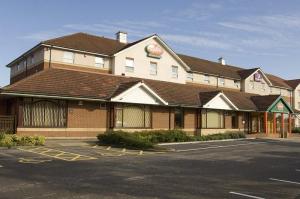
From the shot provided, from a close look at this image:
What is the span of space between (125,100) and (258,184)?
756 inches

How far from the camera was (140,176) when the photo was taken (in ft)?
44.0

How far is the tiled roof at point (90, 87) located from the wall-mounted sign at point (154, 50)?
14.6ft

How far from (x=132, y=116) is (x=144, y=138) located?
5347mm

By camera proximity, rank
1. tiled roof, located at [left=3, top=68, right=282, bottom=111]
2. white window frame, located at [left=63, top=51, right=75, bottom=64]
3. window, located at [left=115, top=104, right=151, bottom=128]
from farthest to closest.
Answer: white window frame, located at [left=63, top=51, right=75, bottom=64] < window, located at [left=115, top=104, right=151, bottom=128] < tiled roof, located at [left=3, top=68, right=282, bottom=111]

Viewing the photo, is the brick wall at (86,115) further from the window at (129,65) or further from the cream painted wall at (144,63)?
the window at (129,65)

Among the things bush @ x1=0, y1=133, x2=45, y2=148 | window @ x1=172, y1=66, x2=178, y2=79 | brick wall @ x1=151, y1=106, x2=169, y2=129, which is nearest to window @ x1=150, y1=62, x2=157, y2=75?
window @ x1=172, y1=66, x2=178, y2=79

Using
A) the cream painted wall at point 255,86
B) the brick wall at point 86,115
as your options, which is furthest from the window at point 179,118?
the cream painted wall at point 255,86

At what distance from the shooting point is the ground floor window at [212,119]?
3806cm

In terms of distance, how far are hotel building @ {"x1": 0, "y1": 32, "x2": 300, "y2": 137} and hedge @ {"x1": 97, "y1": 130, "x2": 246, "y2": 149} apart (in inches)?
138

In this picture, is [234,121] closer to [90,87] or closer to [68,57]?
[90,87]

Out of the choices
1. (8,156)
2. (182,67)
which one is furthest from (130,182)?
(182,67)

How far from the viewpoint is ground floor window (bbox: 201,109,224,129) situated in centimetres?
3806

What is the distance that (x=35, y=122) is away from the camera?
27.6 meters

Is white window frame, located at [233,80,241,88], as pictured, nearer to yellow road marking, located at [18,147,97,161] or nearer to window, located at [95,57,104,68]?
window, located at [95,57,104,68]
